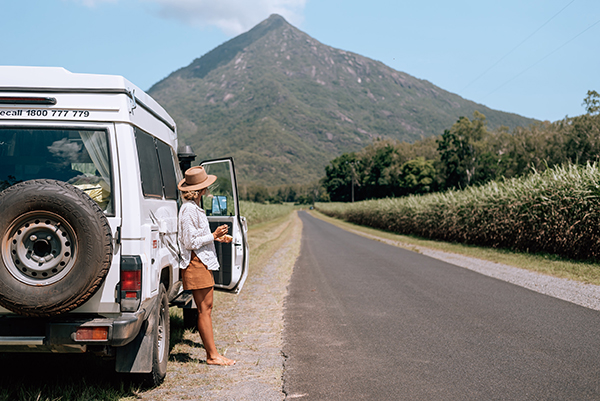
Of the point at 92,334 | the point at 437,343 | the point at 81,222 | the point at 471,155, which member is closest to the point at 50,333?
the point at 92,334

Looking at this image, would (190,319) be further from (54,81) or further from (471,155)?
(471,155)

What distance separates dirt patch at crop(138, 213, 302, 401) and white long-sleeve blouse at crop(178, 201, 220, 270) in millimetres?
1118

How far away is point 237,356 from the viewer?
5.11 m

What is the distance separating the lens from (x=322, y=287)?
970 centimetres

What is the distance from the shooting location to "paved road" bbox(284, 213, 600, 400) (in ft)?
13.1

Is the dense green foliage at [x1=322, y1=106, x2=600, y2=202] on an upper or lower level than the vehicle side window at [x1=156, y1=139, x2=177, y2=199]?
upper

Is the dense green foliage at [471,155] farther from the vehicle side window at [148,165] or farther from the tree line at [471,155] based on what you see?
the vehicle side window at [148,165]

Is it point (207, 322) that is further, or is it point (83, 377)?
point (207, 322)

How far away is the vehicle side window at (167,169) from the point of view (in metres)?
4.93

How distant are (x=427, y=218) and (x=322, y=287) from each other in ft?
58.1

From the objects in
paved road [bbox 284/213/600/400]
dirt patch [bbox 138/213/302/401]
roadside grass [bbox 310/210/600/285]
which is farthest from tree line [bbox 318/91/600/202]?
dirt patch [bbox 138/213/302/401]

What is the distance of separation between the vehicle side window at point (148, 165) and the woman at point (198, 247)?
275 millimetres

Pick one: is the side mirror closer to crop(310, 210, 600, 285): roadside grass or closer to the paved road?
the paved road

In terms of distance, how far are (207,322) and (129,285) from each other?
4.63 feet
